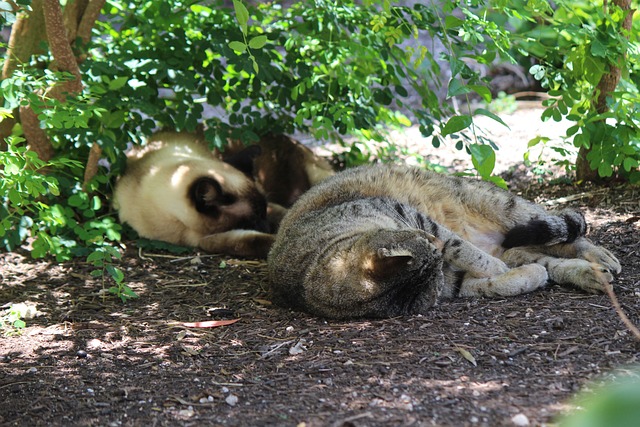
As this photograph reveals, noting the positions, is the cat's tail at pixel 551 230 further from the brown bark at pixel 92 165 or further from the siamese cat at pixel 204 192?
the brown bark at pixel 92 165

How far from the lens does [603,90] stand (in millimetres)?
5668

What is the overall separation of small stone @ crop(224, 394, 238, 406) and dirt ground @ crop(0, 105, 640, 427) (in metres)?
0.01

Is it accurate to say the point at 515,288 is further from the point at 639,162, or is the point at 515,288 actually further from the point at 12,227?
the point at 12,227

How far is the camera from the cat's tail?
15.1ft

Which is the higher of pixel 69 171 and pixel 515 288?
pixel 69 171

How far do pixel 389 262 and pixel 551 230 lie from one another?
4.69 feet

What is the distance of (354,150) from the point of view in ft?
23.0

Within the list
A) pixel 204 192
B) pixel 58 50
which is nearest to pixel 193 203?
pixel 204 192

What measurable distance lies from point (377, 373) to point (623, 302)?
159 cm

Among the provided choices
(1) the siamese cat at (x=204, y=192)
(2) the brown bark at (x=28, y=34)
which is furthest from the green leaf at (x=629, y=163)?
(2) the brown bark at (x=28, y=34)

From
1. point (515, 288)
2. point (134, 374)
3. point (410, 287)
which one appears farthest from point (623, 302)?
point (134, 374)

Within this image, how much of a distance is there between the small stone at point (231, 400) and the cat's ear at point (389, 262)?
3.68ft

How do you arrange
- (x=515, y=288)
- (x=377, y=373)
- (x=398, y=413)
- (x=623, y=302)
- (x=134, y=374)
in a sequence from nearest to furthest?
1. (x=398, y=413)
2. (x=377, y=373)
3. (x=134, y=374)
4. (x=623, y=302)
5. (x=515, y=288)

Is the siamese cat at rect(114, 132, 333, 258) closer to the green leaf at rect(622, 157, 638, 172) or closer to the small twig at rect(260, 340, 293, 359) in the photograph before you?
the small twig at rect(260, 340, 293, 359)
